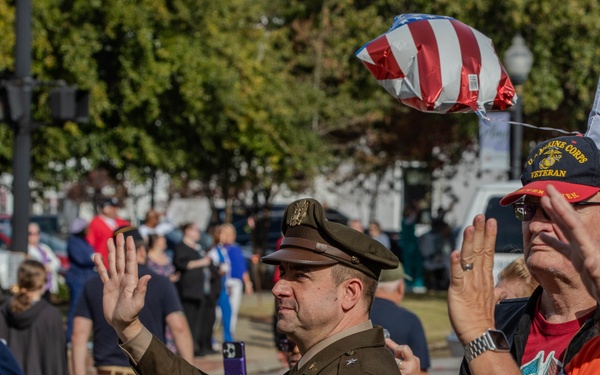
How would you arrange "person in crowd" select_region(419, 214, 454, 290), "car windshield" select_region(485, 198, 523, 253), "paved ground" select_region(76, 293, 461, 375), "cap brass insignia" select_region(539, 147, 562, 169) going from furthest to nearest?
1. "person in crowd" select_region(419, 214, 454, 290)
2. "paved ground" select_region(76, 293, 461, 375)
3. "car windshield" select_region(485, 198, 523, 253)
4. "cap brass insignia" select_region(539, 147, 562, 169)

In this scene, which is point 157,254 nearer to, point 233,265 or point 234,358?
point 233,265

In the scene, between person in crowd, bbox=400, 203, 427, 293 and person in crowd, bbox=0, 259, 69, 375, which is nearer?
person in crowd, bbox=0, 259, 69, 375

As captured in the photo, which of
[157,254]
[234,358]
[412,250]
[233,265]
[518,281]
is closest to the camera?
[234,358]

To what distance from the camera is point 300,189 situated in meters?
30.4

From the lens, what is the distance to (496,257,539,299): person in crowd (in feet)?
16.0

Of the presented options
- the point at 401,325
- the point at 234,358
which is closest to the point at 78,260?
the point at 401,325

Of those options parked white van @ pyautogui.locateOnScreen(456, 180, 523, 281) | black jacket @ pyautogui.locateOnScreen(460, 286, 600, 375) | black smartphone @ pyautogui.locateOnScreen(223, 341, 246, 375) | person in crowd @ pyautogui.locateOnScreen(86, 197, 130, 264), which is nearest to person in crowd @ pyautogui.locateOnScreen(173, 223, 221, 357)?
person in crowd @ pyautogui.locateOnScreen(86, 197, 130, 264)

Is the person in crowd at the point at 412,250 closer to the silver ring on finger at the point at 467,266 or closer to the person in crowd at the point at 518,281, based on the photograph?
the person in crowd at the point at 518,281

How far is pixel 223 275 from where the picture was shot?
15.3 m

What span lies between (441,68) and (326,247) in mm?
1381

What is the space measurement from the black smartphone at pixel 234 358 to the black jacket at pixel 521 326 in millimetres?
741

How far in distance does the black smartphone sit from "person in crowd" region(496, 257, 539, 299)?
1.66 meters

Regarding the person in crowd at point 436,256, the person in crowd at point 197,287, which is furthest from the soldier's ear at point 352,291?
the person in crowd at point 436,256

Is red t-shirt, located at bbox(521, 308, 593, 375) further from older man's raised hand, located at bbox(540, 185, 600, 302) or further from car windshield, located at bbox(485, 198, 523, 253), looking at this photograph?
car windshield, located at bbox(485, 198, 523, 253)
